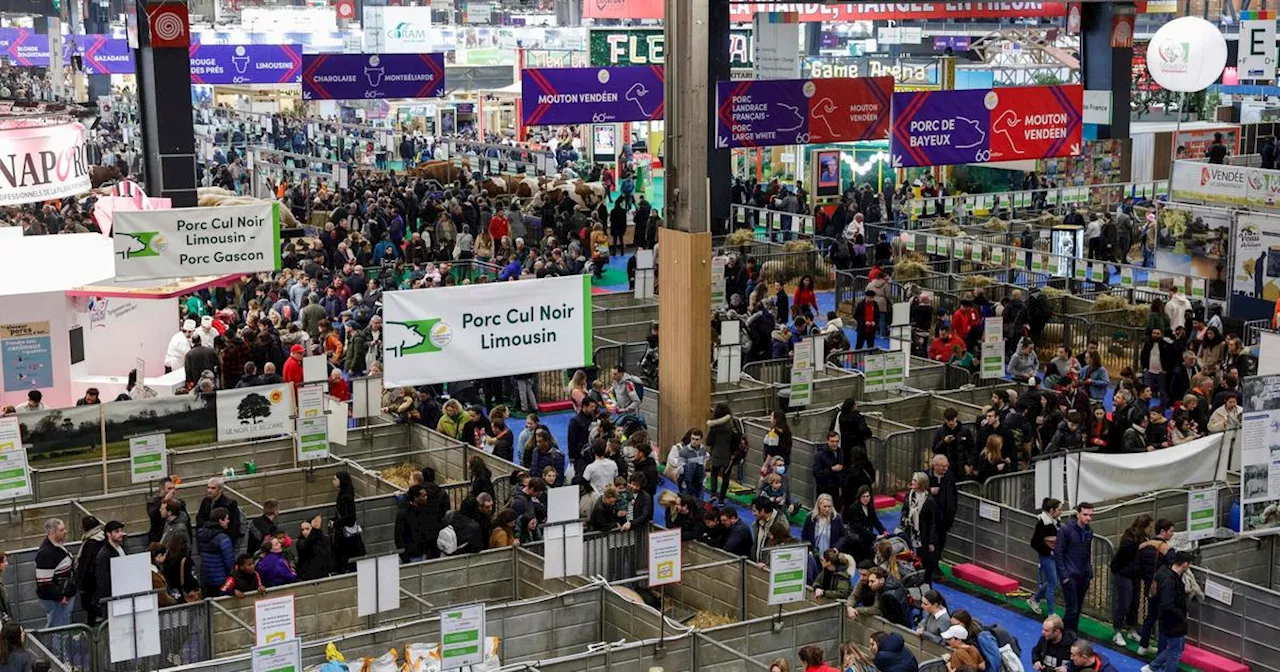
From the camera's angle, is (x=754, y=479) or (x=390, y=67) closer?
(x=754, y=479)

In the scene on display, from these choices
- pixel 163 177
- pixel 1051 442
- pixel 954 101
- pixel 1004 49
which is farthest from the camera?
pixel 1004 49

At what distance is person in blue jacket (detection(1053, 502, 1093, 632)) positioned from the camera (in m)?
13.0

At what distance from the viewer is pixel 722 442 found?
16.9 meters

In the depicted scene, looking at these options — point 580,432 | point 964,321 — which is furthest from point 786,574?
point 964,321

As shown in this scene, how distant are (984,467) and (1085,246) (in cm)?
1638

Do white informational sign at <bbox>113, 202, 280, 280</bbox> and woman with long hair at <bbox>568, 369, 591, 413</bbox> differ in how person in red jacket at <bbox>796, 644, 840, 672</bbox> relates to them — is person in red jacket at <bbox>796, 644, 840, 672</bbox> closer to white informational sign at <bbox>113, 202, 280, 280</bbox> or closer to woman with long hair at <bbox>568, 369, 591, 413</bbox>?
woman with long hair at <bbox>568, 369, 591, 413</bbox>

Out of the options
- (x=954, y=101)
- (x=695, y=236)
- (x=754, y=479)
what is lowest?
(x=754, y=479)

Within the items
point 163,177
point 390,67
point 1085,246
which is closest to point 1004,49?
point 1085,246

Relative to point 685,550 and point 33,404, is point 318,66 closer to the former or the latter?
point 33,404

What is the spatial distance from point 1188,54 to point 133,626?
1949 cm

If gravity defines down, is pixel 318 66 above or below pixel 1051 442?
above

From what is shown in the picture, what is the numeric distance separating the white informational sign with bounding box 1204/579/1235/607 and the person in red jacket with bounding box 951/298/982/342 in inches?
346

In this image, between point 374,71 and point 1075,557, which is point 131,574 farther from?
point 374,71

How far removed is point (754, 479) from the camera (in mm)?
17562
